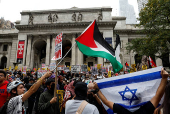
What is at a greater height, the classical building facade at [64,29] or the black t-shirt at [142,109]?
the classical building facade at [64,29]

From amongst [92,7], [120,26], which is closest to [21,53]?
[92,7]

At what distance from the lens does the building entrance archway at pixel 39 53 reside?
3425 centimetres

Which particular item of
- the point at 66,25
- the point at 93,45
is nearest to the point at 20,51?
the point at 66,25

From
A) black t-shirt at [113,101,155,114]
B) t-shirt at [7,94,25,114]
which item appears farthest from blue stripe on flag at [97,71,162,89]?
t-shirt at [7,94,25,114]

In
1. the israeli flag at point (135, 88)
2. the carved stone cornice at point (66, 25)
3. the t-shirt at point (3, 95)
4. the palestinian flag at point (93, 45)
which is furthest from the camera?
the carved stone cornice at point (66, 25)

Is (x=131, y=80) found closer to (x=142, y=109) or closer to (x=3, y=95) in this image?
(x=142, y=109)

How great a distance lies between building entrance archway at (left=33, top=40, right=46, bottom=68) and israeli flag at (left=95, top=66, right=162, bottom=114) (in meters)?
33.5

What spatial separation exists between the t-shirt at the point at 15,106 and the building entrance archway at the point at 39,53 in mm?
33027

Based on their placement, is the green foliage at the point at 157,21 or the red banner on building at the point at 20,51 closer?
the green foliage at the point at 157,21

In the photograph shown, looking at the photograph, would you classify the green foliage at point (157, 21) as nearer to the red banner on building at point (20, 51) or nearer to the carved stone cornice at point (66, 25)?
the carved stone cornice at point (66, 25)

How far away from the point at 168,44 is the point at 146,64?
10626mm

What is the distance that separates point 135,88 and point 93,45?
263 cm

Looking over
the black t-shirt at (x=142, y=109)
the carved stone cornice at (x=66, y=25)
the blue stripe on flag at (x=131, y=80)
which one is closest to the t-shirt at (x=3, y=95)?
the blue stripe on flag at (x=131, y=80)

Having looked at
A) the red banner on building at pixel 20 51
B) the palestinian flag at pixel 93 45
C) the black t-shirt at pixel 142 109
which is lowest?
the black t-shirt at pixel 142 109
